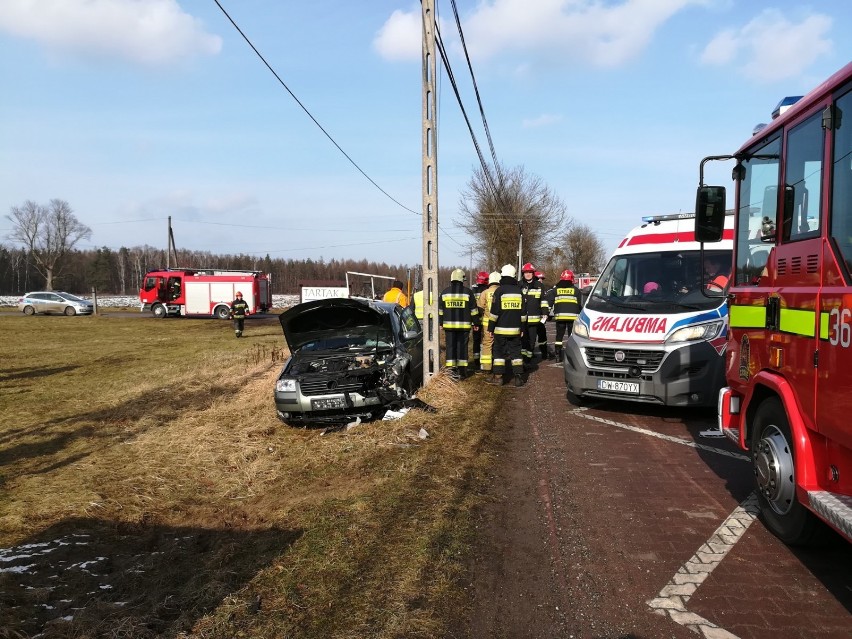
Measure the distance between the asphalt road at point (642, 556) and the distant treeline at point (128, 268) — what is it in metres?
78.9

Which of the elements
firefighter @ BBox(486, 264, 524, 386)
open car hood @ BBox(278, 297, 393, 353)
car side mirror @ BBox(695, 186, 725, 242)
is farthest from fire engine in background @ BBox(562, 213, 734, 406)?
open car hood @ BBox(278, 297, 393, 353)

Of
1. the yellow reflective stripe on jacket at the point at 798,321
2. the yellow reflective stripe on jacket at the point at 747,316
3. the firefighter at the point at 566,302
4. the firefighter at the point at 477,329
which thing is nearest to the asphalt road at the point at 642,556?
the yellow reflective stripe on jacket at the point at 798,321

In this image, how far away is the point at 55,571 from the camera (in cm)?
399

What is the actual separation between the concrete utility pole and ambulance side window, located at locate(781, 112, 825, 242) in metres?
5.96

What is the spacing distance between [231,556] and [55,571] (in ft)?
3.81

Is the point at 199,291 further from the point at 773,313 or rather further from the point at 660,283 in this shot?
the point at 773,313

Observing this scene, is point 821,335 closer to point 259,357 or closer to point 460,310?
point 460,310

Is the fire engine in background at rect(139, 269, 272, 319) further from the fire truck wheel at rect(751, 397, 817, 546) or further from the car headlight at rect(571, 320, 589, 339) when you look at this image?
the fire truck wheel at rect(751, 397, 817, 546)

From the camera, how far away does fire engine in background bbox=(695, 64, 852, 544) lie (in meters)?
3.07

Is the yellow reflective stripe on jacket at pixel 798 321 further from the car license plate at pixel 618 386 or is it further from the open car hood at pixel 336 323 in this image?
the open car hood at pixel 336 323

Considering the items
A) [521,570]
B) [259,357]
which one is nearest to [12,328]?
[259,357]

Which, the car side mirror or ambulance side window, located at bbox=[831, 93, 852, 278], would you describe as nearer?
ambulance side window, located at bbox=[831, 93, 852, 278]

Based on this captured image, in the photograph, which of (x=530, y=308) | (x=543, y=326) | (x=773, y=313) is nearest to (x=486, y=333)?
(x=530, y=308)

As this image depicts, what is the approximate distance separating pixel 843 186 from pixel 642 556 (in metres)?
2.38
